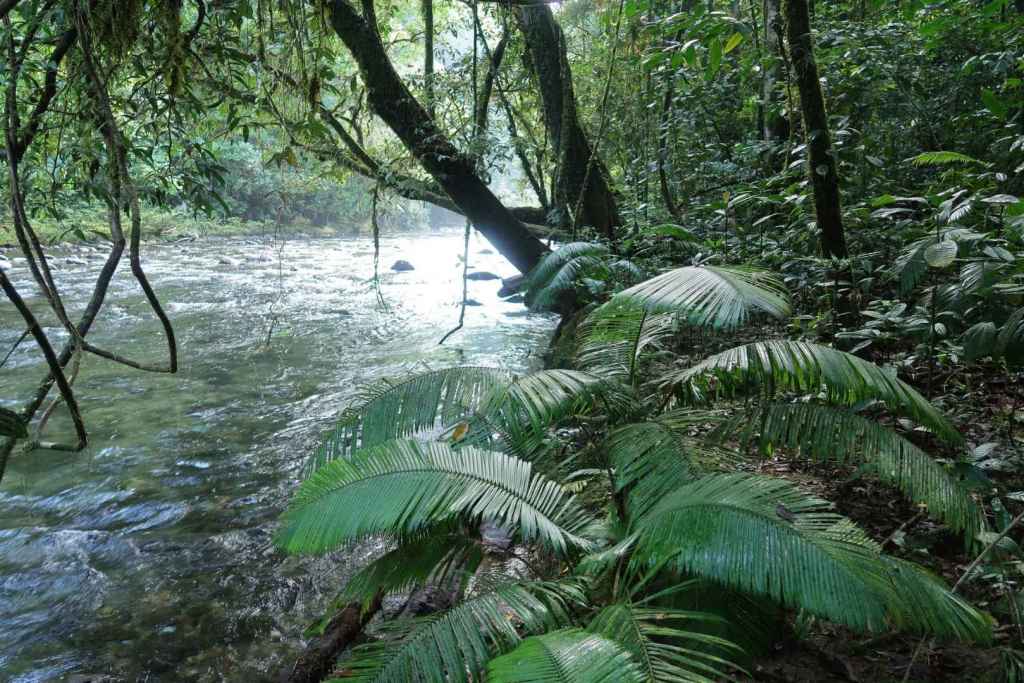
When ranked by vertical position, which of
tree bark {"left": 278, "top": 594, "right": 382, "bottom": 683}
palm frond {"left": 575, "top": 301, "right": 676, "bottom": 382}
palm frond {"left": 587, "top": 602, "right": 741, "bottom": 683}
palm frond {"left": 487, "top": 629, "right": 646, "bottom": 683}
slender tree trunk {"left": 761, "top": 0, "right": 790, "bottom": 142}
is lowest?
tree bark {"left": 278, "top": 594, "right": 382, "bottom": 683}

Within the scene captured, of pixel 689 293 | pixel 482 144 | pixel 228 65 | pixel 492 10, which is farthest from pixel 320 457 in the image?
pixel 492 10

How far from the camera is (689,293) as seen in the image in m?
2.22

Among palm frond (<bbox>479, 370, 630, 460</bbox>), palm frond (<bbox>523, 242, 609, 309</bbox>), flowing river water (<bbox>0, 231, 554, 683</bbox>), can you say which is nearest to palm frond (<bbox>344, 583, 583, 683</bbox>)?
palm frond (<bbox>479, 370, 630, 460</bbox>)

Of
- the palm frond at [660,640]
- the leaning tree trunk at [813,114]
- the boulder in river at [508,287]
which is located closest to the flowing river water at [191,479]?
the boulder in river at [508,287]

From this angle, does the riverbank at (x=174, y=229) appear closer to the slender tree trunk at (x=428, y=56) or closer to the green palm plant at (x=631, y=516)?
the slender tree trunk at (x=428, y=56)

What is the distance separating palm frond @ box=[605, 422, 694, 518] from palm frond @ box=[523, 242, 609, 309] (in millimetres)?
1681

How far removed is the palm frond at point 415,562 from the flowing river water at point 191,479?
3.04ft

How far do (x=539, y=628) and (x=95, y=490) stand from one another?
3.60 metres

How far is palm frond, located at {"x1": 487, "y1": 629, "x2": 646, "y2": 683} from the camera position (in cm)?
122

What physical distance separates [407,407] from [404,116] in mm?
3414

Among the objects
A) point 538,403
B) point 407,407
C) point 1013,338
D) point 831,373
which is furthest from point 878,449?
point 407,407

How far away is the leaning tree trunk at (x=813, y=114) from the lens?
3203 mm

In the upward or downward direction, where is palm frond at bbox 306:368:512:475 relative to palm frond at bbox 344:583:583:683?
upward

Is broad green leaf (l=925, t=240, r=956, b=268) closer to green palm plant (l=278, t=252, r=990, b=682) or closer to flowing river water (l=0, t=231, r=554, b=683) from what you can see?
green palm plant (l=278, t=252, r=990, b=682)
